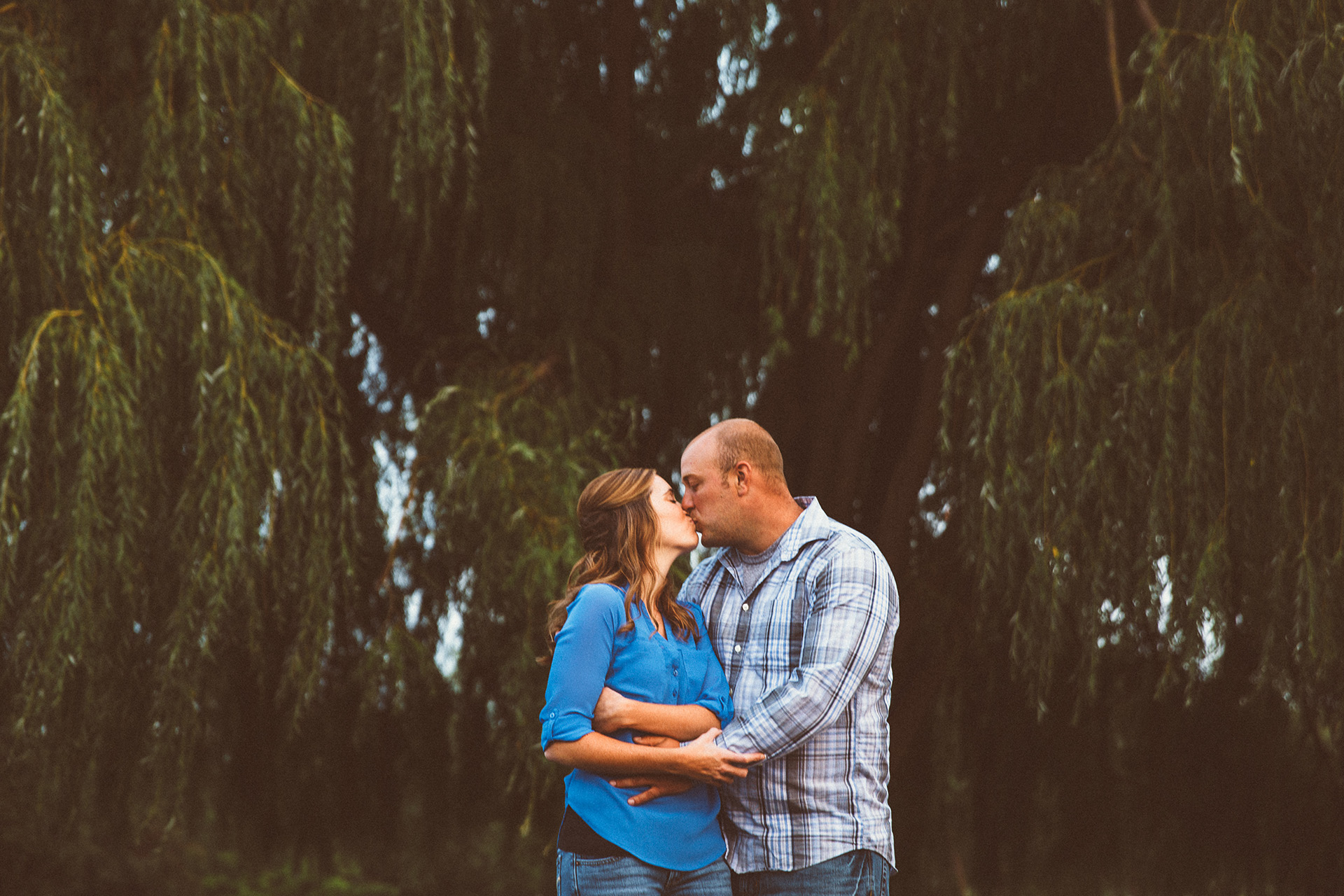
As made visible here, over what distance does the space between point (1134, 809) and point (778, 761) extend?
9.63 ft

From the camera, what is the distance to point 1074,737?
4.72 meters

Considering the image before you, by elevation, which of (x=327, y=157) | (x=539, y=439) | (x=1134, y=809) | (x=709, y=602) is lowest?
(x=1134, y=809)

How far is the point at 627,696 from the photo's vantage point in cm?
203

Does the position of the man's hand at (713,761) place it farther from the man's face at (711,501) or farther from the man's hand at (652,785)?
the man's face at (711,501)

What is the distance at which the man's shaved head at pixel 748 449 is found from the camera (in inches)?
88.9

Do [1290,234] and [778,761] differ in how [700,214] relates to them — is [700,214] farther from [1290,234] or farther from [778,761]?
[778,761]

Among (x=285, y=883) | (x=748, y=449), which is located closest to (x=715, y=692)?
(x=748, y=449)

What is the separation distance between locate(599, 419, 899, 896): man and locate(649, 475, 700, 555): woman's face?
41 millimetres

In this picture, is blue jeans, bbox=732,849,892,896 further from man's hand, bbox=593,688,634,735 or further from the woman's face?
the woman's face

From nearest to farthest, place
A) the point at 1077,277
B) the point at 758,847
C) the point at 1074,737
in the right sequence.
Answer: the point at 758,847 < the point at 1077,277 < the point at 1074,737

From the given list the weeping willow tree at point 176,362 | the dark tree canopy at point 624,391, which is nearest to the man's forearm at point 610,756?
the dark tree canopy at point 624,391

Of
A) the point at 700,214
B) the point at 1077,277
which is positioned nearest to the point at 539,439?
the point at 700,214

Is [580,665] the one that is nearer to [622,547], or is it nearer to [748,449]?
[622,547]

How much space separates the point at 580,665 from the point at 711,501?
0.42m
